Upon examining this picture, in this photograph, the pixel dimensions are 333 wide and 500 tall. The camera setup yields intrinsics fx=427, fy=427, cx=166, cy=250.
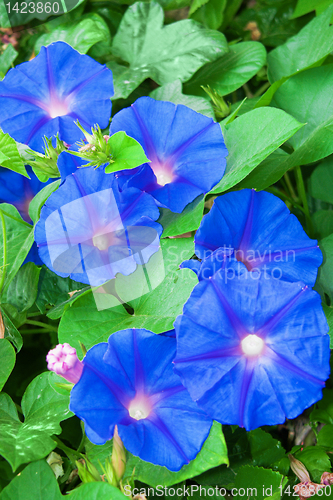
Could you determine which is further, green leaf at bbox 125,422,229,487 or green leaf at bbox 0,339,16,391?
green leaf at bbox 0,339,16,391

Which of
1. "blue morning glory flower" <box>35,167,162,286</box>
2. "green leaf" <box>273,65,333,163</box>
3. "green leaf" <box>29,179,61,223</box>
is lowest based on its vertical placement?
"blue morning glory flower" <box>35,167,162,286</box>

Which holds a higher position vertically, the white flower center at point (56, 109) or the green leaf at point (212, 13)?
the green leaf at point (212, 13)

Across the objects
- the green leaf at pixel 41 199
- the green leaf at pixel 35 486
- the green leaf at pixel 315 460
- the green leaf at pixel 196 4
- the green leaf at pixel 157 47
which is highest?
the green leaf at pixel 196 4

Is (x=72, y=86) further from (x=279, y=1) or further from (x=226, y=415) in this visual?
(x=279, y=1)

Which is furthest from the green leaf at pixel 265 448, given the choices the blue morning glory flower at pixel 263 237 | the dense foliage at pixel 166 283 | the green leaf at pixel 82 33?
the green leaf at pixel 82 33

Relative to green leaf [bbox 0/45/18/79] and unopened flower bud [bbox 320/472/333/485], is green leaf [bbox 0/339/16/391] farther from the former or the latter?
green leaf [bbox 0/45/18/79]

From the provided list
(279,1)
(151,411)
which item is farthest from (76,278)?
(279,1)

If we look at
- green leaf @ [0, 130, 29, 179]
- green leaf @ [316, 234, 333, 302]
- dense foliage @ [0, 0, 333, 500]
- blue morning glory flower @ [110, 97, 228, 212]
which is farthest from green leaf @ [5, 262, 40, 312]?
green leaf @ [316, 234, 333, 302]

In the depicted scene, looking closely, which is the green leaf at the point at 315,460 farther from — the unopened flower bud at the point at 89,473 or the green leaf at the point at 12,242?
the green leaf at the point at 12,242
